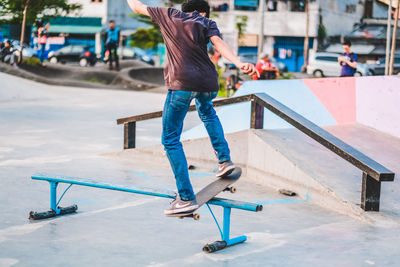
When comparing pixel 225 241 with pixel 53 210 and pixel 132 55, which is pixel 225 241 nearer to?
pixel 53 210

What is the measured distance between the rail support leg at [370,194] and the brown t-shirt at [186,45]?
204cm

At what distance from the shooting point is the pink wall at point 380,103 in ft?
28.0

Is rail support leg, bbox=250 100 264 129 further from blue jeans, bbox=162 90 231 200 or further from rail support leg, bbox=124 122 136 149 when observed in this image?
blue jeans, bbox=162 90 231 200

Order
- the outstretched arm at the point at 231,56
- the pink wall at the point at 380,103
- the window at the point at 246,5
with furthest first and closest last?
the window at the point at 246,5
the pink wall at the point at 380,103
the outstretched arm at the point at 231,56

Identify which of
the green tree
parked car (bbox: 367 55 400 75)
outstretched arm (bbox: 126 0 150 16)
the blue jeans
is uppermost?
the green tree

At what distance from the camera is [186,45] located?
439 centimetres

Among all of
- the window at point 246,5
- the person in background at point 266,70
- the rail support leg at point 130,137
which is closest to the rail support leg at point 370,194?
the rail support leg at point 130,137

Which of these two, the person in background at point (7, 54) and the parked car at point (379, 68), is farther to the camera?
the parked car at point (379, 68)

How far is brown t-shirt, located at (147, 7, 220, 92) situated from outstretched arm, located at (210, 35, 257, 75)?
68 mm

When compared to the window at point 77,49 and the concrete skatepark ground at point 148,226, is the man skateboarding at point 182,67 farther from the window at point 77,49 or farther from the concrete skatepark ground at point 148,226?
the window at point 77,49

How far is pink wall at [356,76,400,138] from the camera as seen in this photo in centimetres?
852

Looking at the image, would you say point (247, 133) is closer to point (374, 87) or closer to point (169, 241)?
point (374, 87)

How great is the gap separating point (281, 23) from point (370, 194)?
171 feet

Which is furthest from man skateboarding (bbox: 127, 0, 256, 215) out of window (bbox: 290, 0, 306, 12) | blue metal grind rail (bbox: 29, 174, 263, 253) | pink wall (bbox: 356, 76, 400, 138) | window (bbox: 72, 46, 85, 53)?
window (bbox: 290, 0, 306, 12)
